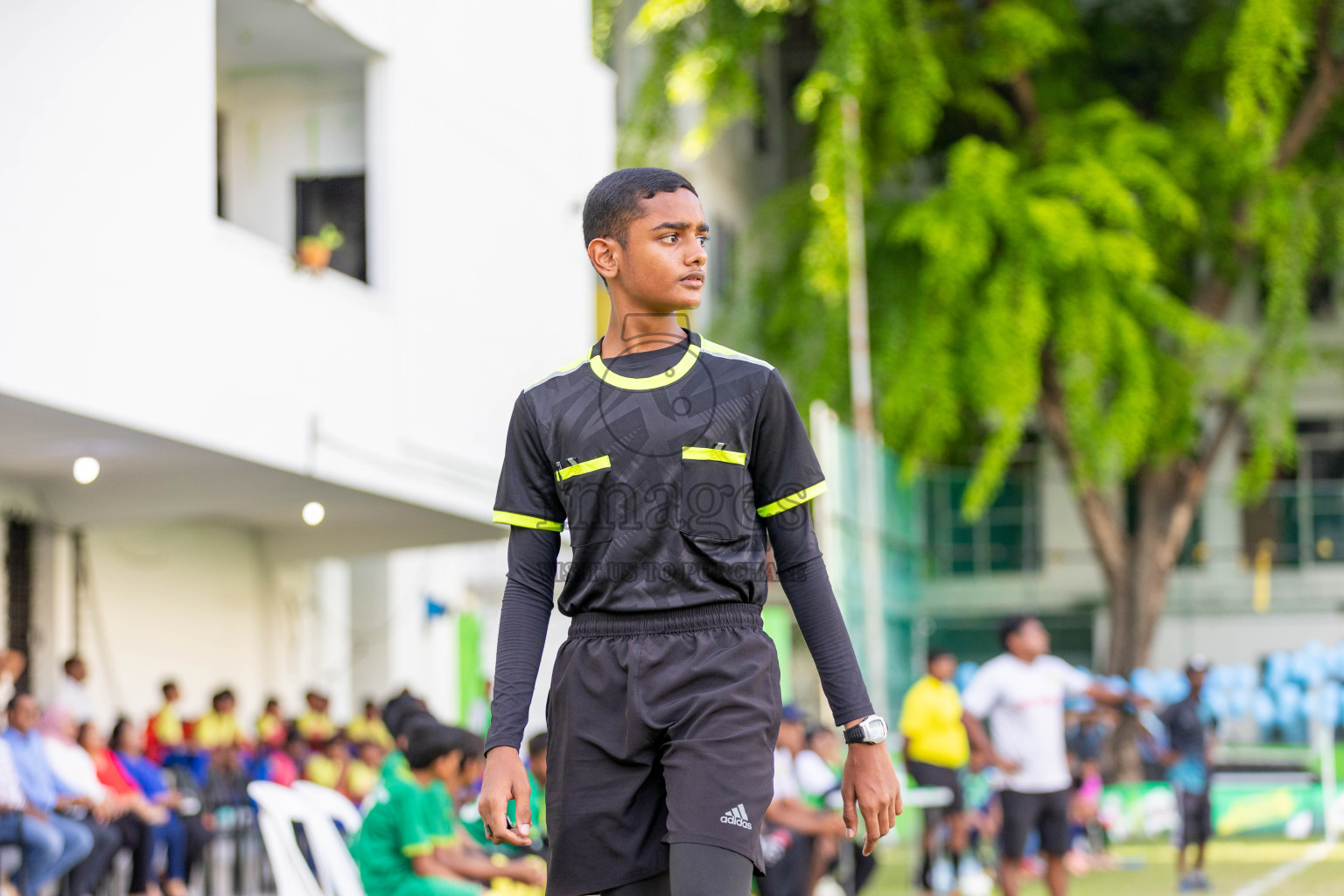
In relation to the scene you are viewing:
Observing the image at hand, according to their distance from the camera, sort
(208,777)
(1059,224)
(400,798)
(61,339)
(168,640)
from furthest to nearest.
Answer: (1059,224), (168,640), (208,777), (61,339), (400,798)

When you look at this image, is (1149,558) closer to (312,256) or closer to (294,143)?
(294,143)

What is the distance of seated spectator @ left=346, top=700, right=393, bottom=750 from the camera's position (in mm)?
14274

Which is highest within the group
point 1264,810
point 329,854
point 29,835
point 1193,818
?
point 329,854

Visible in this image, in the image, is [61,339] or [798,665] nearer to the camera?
[61,339]

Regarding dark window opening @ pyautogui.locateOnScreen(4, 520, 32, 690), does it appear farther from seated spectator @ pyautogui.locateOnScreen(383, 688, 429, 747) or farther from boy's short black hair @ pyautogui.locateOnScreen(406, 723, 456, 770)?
boy's short black hair @ pyautogui.locateOnScreen(406, 723, 456, 770)

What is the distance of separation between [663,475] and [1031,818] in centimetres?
744

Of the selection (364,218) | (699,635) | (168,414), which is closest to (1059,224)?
(364,218)

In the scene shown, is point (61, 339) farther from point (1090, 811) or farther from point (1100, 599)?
point (1100, 599)

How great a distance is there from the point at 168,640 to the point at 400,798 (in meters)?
9.02

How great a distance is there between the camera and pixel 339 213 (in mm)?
13094

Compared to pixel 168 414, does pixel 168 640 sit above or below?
below

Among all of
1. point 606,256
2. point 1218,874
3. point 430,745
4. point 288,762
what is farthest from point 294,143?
point 606,256

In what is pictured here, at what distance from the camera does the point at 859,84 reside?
60.7ft

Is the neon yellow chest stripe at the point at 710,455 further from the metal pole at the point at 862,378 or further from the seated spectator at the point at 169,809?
the metal pole at the point at 862,378
